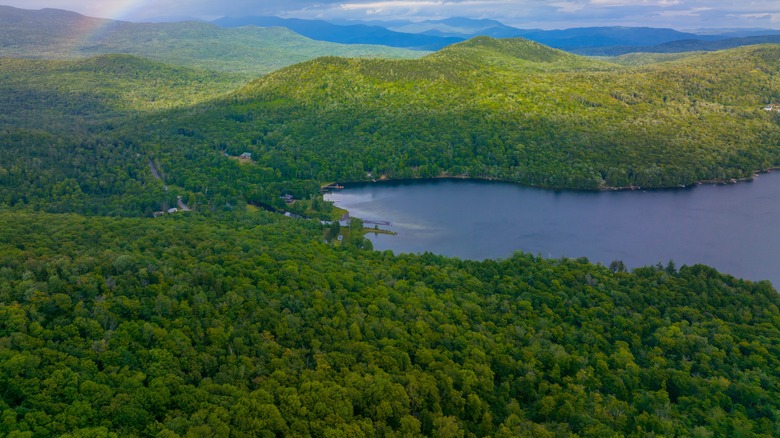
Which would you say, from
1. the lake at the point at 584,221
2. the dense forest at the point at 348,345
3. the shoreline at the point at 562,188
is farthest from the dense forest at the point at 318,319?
the lake at the point at 584,221

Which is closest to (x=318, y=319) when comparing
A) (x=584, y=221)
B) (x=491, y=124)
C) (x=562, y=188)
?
(x=584, y=221)

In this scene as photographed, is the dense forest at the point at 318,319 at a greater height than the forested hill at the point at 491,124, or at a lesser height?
lesser

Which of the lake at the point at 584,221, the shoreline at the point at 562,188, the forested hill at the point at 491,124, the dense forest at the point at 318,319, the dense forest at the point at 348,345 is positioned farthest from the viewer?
the forested hill at the point at 491,124

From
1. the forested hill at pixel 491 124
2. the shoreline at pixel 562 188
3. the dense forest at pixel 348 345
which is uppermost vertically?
the forested hill at pixel 491 124

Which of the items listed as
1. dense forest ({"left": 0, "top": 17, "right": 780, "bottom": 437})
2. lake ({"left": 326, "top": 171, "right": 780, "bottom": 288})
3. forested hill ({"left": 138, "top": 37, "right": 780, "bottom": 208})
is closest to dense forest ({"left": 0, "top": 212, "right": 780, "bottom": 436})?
dense forest ({"left": 0, "top": 17, "right": 780, "bottom": 437})

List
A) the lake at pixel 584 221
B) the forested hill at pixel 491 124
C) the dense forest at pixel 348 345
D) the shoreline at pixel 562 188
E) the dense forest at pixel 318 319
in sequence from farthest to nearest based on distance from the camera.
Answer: the forested hill at pixel 491 124 < the shoreline at pixel 562 188 < the lake at pixel 584 221 < the dense forest at pixel 318 319 < the dense forest at pixel 348 345

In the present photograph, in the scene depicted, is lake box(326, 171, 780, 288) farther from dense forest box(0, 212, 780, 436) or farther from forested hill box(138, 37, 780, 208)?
dense forest box(0, 212, 780, 436)

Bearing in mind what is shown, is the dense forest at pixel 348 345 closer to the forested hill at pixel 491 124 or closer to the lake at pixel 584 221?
the lake at pixel 584 221
